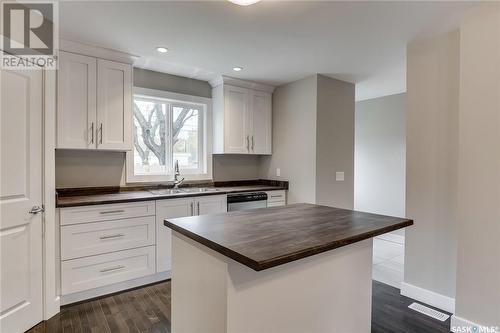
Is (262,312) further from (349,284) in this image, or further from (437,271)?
(437,271)

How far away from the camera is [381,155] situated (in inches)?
192

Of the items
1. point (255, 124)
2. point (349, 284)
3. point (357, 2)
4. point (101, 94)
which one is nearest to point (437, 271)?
point (349, 284)

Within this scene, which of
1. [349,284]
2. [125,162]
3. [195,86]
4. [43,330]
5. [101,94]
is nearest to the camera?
[349,284]

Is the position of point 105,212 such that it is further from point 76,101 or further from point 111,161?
point 76,101

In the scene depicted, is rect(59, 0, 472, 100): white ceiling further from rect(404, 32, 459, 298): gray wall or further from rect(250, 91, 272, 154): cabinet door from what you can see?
rect(250, 91, 272, 154): cabinet door

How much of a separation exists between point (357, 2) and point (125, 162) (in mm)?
2883

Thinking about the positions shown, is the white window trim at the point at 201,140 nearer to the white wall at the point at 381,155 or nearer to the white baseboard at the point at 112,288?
the white baseboard at the point at 112,288

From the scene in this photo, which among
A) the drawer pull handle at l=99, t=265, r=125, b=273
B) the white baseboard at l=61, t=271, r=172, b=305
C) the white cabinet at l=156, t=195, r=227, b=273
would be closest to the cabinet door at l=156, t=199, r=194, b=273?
the white cabinet at l=156, t=195, r=227, b=273

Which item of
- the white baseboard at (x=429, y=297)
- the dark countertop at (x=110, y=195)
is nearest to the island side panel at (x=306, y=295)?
the white baseboard at (x=429, y=297)

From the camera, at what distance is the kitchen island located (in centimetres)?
118

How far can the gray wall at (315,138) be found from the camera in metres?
3.67

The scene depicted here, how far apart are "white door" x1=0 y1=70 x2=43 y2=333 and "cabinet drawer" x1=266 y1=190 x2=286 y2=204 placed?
8.50 feet

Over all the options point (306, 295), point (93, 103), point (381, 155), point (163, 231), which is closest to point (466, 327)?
point (306, 295)

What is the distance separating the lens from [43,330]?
2.10 metres
